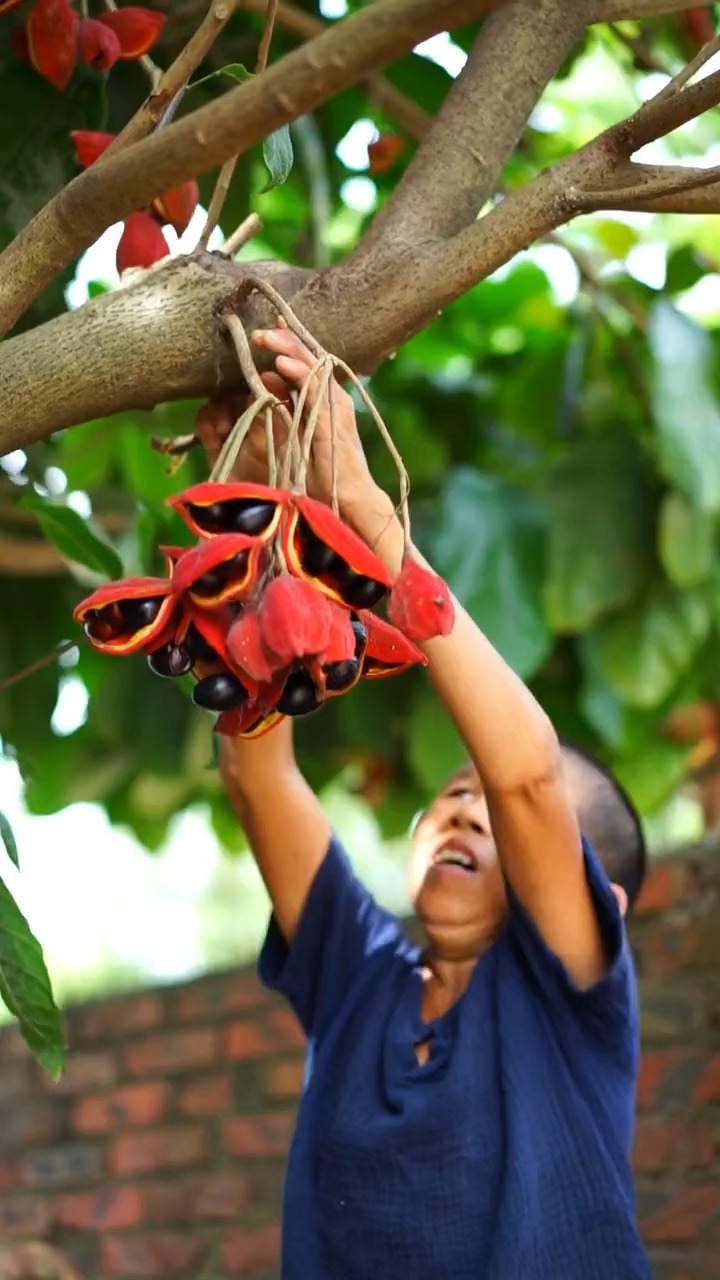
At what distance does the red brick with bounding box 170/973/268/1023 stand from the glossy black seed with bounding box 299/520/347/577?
7.36 feet

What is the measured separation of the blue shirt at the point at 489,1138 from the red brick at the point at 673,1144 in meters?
0.85

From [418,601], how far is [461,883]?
0.68m

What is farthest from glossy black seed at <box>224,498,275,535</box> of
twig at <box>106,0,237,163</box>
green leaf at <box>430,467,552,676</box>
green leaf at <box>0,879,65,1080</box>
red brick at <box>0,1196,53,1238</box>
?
red brick at <box>0,1196,53,1238</box>

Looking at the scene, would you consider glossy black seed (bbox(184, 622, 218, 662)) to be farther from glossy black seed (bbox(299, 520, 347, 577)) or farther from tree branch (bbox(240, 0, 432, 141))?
tree branch (bbox(240, 0, 432, 141))

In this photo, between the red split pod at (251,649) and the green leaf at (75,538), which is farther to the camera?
the green leaf at (75,538)

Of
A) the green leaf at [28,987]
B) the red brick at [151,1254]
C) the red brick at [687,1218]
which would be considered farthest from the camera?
the red brick at [151,1254]

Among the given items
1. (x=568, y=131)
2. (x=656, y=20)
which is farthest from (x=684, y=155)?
(x=656, y=20)

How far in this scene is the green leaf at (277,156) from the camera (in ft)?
3.89

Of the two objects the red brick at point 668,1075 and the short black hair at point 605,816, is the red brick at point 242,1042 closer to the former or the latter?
the red brick at point 668,1075

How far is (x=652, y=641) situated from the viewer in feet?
8.43

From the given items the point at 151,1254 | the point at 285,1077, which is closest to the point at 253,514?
the point at 285,1077

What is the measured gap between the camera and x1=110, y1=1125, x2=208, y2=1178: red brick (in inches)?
123

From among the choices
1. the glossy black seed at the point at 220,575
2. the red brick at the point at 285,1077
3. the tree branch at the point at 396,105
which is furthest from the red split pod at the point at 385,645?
the red brick at the point at 285,1077

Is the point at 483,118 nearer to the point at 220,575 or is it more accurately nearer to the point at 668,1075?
the point at 220,575
